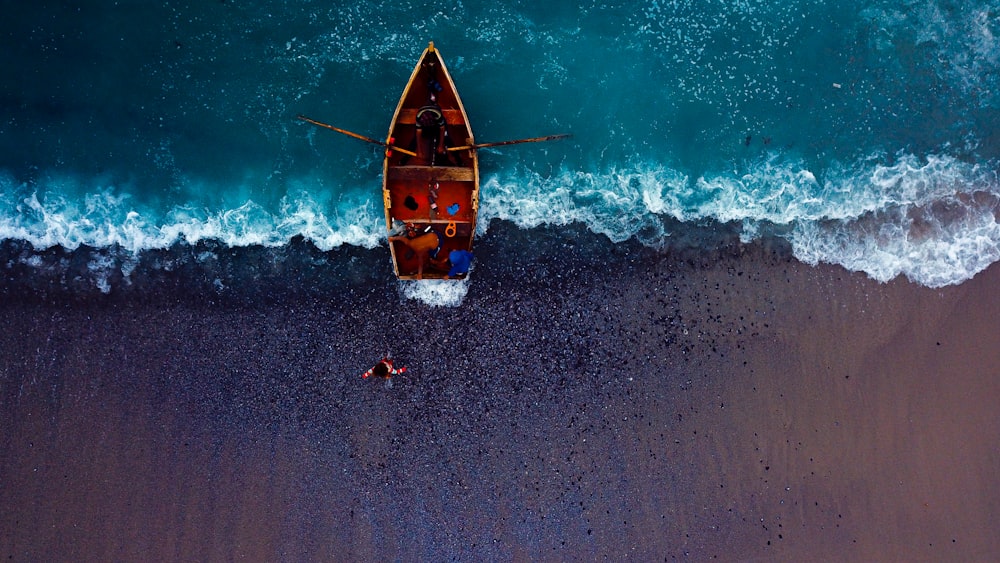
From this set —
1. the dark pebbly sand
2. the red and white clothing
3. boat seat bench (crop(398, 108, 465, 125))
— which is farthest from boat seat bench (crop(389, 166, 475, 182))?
the red and white clothing

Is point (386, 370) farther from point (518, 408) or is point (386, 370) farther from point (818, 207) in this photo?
point (818, 207)

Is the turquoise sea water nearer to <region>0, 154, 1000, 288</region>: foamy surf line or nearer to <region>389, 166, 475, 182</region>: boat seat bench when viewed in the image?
<region>0, 154, 1000, 288</region>: foamy surf line

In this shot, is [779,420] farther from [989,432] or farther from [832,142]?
[832,142]

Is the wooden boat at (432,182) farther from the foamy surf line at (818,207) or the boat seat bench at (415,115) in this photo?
the foamy surf line at (818,207)

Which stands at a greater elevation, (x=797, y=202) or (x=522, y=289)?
(x=797, y=202)

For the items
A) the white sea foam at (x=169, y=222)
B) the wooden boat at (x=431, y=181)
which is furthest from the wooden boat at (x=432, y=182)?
the white sea foam at (x=169, y=222)

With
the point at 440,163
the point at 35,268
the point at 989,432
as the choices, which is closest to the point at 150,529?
the point at 35,268
